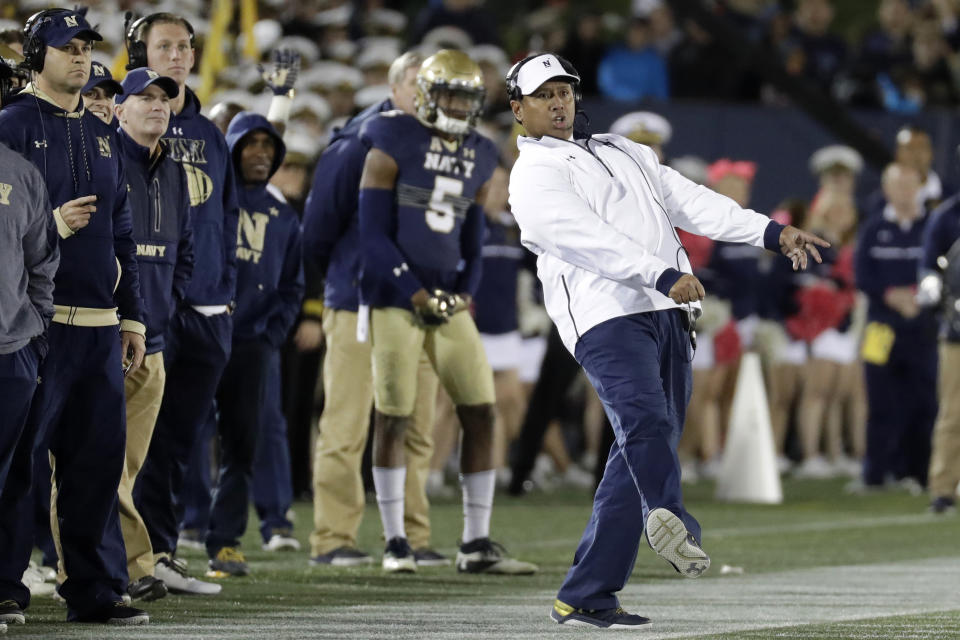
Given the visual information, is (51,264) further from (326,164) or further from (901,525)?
(901,525)

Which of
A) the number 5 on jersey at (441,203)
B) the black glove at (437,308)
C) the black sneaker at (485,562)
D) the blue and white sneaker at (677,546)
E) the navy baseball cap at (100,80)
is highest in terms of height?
the navy baseball cap at (100,80)

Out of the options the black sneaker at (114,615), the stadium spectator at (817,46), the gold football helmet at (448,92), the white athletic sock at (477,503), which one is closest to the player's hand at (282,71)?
the gold football helmet at (448,92)

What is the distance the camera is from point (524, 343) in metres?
15.1

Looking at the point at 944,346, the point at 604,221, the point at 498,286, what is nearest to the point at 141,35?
the point at 604,221

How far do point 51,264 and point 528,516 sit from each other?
6.19 m

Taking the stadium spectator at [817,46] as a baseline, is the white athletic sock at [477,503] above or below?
below

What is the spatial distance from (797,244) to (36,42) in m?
2.77

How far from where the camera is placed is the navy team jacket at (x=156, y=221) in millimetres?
7219

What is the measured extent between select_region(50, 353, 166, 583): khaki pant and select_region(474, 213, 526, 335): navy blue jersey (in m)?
5.72

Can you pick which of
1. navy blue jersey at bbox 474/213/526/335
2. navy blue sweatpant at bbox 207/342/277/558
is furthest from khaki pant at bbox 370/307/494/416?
navy blue jersey at bbox 474/213/526/335

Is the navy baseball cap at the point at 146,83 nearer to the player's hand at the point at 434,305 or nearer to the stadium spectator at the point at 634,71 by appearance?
the player's hand at the point at 434,305

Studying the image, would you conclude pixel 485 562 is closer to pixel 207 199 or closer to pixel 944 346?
pixel 207 199

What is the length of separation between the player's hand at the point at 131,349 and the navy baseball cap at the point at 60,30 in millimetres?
1119

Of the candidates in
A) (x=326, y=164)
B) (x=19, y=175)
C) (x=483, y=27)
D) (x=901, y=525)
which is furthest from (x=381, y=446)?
(x=483, y=27)
